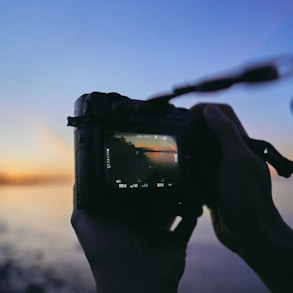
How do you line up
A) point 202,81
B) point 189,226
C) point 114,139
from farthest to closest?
point 189,226, point 114,139, point 202,81

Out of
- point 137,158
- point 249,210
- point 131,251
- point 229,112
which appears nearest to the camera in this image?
point 131,251

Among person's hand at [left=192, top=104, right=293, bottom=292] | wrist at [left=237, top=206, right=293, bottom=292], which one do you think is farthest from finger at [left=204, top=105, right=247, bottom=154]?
wrist at [left=237, top=206, right=293, bottom=292]

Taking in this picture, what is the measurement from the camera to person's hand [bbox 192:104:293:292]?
4.37 ft

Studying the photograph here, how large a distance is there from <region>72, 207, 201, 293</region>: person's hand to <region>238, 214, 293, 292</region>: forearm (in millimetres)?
259

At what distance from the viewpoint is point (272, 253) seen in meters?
1.34

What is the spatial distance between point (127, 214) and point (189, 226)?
0.29 meters

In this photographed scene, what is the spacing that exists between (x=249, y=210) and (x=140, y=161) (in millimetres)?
455

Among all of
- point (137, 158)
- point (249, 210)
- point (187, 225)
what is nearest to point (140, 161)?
point (137, 158)

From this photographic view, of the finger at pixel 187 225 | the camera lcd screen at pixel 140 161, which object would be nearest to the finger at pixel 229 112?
the camera lcd screen at pixel 140 161

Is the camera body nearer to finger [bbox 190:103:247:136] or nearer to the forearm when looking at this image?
finger [bbox 190:103:247:136]

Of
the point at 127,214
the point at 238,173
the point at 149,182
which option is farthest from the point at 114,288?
the point at 238,173

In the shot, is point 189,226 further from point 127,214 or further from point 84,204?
point 84,204

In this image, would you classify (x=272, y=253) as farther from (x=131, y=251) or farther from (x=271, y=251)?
(x=131, y=251)

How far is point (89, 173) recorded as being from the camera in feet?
4.91
